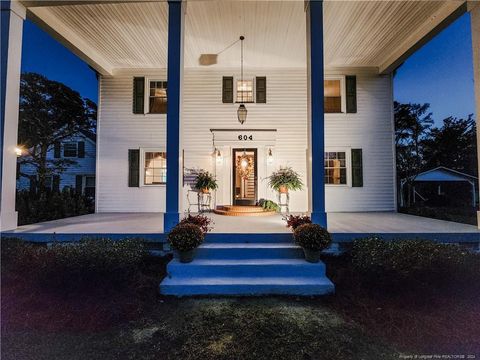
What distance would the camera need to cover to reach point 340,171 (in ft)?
28.5

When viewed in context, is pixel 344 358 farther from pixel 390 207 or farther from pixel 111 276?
pixel 390 207

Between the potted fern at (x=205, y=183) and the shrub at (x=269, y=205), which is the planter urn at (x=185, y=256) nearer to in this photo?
the potted fern at (x=205, y=183)

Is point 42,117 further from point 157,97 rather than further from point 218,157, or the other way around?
point 218,157

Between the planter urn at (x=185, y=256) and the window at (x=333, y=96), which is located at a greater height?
the window at (x=333, y=96)

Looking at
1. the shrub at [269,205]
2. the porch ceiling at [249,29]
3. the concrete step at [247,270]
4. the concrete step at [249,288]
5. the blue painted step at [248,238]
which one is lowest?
the concrete step at [249,288]

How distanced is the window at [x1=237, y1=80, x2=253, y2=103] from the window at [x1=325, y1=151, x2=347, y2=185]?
3569 mm

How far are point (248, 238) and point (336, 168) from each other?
5524 mm

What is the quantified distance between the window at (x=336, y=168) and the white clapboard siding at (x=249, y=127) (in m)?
0.27

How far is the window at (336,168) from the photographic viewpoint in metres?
8.66

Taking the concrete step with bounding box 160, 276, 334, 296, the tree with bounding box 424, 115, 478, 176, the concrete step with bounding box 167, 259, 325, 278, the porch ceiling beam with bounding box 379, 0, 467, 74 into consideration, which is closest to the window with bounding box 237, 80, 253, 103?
the porch ceiling beam with bounding box 379, 0, 467, 74

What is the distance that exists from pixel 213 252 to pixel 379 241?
9.77 feet

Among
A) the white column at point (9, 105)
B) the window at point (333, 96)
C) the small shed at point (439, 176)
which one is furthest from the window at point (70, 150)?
the small shed at point (439, 176)

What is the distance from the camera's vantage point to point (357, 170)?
8562 mm

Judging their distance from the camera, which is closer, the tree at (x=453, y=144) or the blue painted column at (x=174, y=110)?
the blue painted column at (x=174, y=110)
